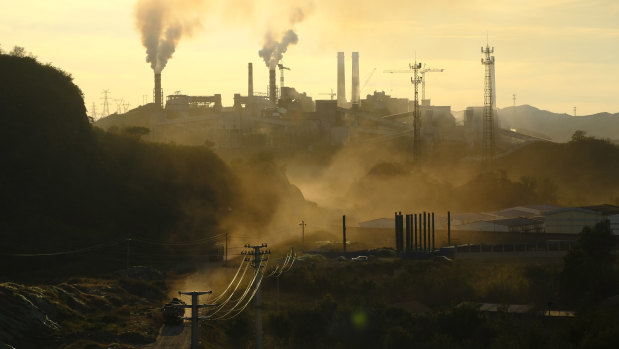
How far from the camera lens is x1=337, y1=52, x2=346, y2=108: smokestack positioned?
172175mm

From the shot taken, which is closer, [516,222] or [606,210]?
[516,222]

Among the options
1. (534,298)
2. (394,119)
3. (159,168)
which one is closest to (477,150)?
(394,119)

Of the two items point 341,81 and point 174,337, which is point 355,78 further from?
point 174,337

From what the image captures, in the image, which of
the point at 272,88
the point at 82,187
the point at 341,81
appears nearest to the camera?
the point at 82,187

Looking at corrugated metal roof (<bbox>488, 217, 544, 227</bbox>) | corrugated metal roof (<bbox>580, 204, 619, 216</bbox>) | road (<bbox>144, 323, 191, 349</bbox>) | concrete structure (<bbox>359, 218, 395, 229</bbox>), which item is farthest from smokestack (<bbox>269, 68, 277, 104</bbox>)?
road (<bbox>144, 323, 191, 349</bbox>)

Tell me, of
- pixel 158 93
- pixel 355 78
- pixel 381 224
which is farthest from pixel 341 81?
pixel 381 224

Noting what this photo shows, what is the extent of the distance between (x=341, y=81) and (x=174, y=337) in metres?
142

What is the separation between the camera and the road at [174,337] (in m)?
35.0

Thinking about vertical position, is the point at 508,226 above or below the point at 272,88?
below

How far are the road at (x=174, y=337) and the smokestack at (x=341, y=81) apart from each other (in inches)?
5346

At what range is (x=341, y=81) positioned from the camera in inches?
6929

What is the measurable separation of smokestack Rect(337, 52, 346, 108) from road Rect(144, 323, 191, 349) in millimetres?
135787

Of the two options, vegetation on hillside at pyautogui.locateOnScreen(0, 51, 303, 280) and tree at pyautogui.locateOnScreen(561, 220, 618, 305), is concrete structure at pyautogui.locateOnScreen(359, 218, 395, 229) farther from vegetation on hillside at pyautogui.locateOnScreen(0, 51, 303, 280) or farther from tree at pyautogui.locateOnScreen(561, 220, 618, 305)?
Result: tree at pyautogui.locateOnScreen(561, 220, 618, 305)

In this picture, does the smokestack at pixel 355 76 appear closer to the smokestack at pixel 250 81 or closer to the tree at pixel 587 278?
the smokestack at pixel 250 81
